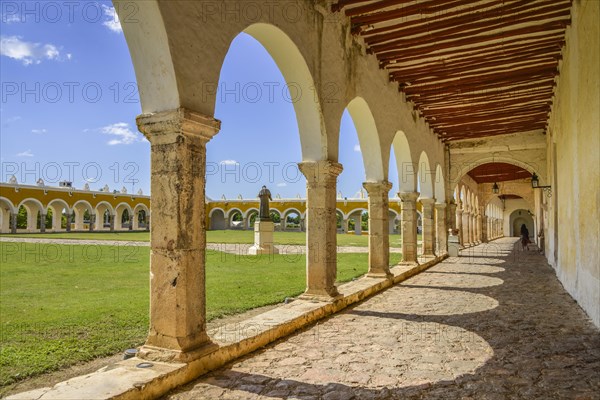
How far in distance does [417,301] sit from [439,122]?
701cm

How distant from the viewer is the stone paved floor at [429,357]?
2.88 meters

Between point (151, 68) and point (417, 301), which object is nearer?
point (151, 68)

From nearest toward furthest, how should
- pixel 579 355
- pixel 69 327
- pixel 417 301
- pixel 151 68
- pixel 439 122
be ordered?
1. pixel 151 68
2. pixel 579 355
3. pixel 69 327
4. pixel 417 301
5. pixel 439 122

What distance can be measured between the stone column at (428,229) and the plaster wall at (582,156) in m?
4.63

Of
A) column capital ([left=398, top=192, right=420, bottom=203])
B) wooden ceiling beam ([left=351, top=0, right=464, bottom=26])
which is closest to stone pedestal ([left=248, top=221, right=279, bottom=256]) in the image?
column capital ([left=398, top=192, right=420, bottom=203])

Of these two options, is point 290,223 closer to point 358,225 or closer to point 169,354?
point 358,225

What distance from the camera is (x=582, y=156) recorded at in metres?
5.41

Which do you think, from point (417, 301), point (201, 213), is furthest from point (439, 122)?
point (201, 213)

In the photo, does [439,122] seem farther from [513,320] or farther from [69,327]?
[69,327]

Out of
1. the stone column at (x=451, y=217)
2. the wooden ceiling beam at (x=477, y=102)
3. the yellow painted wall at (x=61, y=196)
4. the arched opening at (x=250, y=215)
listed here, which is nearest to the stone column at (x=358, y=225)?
the arched opening at (x=250, y=215)

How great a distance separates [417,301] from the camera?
20.6 ft

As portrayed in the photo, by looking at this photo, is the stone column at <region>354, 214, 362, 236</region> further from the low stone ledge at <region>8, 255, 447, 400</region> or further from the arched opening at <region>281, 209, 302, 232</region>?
the low stone ledge at <region>8, 255, 447, 400</region>

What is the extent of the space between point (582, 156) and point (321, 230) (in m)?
3.41

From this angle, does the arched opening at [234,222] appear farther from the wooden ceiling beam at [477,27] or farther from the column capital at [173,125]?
the column capital at [173,125]
